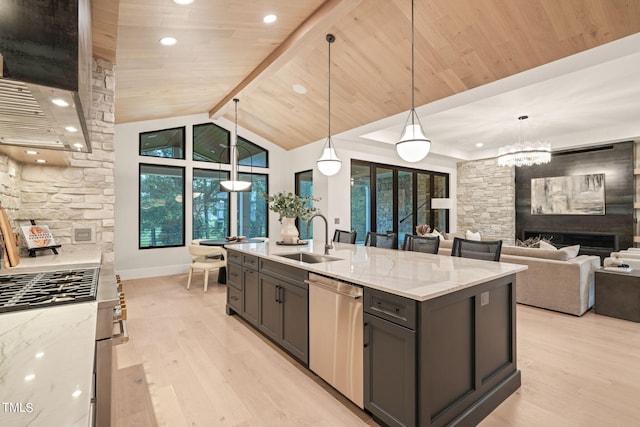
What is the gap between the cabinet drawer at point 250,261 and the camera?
316cm

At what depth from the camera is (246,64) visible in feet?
13.8

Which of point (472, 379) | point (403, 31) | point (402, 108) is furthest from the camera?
point (402, 108)

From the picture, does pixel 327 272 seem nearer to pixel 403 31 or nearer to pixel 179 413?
pixel 179 413

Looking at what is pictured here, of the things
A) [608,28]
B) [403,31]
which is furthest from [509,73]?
[403,31]

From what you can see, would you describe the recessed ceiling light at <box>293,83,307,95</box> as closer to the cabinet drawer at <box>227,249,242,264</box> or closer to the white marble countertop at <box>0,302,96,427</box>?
the cabinet drawer at <box>227,249,242,264</box>

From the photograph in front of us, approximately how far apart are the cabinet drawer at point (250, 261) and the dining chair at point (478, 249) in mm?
1998

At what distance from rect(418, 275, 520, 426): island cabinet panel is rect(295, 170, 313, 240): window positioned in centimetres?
504

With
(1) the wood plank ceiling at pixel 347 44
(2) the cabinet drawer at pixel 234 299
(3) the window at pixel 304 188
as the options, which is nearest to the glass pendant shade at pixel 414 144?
(1) the wood plank ceiling at pixel 347 44

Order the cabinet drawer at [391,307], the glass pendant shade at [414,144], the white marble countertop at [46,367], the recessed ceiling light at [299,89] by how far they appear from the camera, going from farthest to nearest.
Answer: the recessed ceiling light at [299,89], the glass pendant shade at [414,144], the cabinet drawer at [391,307], the white marble countertop at [46,367]

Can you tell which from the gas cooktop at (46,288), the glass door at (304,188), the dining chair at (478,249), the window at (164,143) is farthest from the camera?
the glass door at (304,188)

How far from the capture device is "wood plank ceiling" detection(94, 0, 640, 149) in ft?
8.79

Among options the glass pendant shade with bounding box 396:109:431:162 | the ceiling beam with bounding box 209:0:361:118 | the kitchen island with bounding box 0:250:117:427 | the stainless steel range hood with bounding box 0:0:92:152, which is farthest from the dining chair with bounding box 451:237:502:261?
the stainless steel range hood with bounding box 0:0:92:152

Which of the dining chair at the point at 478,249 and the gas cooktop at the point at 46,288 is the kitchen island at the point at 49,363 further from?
the dining chair at the point at 478,249

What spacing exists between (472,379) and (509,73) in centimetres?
308
